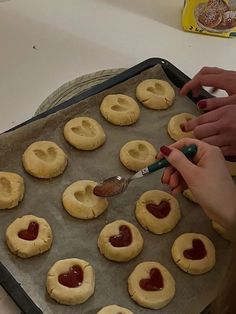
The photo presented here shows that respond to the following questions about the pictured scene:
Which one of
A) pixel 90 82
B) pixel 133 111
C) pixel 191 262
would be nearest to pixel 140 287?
pixel 191 262

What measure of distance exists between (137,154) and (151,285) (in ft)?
0.88

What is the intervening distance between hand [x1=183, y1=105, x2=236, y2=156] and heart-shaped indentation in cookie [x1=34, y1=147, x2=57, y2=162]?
0.85 ft

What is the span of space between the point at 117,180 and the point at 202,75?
0.91 feet

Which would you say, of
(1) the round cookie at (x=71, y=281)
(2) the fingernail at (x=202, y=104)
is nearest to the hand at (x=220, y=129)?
(2) the fingernail at (x=202, y=104)

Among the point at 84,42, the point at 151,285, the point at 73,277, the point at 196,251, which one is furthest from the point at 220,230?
the point at 84,42

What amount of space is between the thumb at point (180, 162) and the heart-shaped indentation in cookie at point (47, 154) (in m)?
0.21

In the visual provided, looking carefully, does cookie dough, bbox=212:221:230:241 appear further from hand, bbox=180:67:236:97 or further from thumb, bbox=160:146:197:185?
hand, bbox=180:67:236:97

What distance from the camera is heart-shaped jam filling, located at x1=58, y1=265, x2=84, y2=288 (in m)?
0.82

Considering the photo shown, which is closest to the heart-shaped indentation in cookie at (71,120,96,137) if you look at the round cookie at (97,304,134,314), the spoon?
the spoon

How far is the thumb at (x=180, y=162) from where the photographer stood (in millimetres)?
836

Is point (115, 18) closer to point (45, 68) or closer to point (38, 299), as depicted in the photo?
point (45, 68)

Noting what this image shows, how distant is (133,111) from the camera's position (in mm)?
1059

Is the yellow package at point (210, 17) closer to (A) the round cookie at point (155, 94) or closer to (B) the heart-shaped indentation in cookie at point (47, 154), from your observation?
(A) the round cookie at point (155, 94)

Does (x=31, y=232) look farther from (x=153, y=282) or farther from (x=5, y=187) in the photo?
(x=153, y=282)
